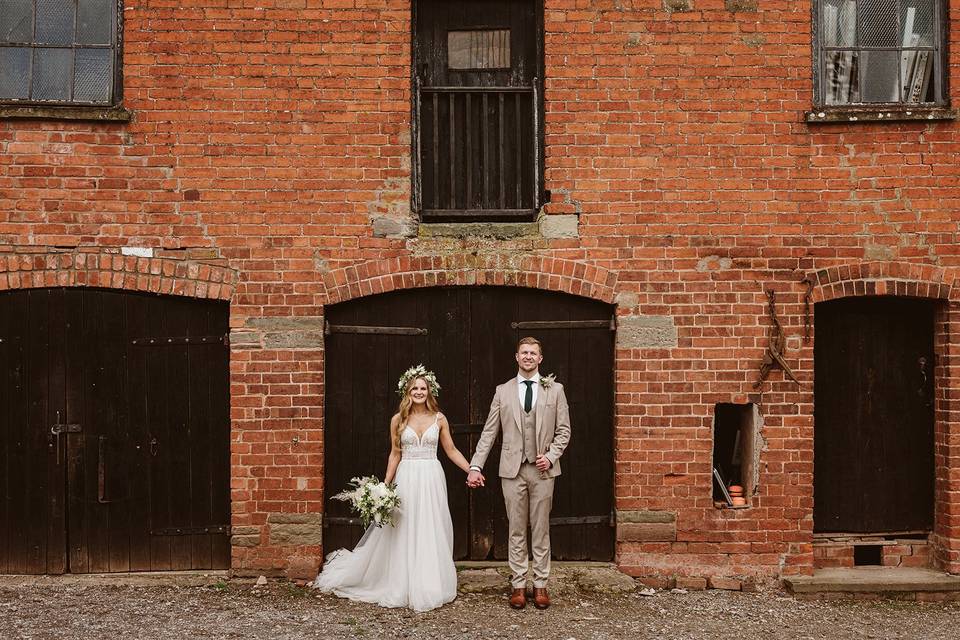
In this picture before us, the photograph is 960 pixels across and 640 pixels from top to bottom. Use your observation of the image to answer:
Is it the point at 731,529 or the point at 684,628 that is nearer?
the point at 684,628

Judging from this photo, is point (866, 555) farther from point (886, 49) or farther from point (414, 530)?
point (886, 49)

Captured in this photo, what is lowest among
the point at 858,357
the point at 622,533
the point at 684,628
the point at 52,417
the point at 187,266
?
the point at 684,628

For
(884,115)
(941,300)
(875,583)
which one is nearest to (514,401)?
(875,583)

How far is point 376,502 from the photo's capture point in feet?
20.4

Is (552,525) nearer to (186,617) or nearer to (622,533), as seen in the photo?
(622,533)

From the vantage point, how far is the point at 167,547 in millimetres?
6988

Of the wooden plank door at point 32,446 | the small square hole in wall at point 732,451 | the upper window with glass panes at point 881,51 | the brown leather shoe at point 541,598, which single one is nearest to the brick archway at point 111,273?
the wooden plank door at point 32,446

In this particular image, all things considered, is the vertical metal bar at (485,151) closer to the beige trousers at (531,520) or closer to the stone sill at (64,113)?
the beige trousers at (531,520)

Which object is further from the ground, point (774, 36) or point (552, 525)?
point (774, 36)

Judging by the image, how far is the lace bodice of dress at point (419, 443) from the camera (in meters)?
6.38

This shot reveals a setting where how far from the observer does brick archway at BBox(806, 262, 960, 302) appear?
271 inches

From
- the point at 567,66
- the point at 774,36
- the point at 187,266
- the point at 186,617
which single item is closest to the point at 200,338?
the point at 187,266

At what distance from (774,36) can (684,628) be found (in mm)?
4629

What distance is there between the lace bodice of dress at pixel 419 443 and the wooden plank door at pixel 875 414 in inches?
128
